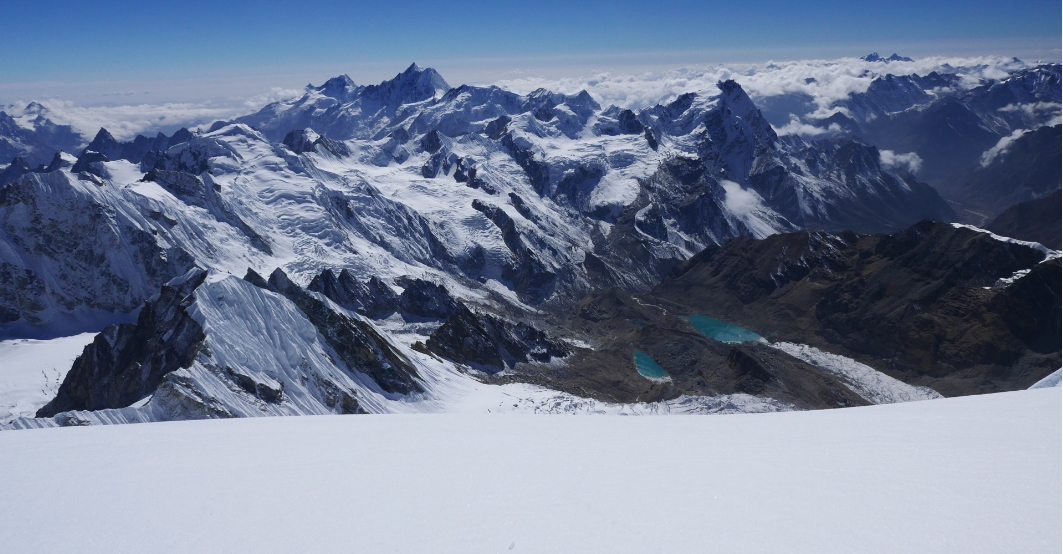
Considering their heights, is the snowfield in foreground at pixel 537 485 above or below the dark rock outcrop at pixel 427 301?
above

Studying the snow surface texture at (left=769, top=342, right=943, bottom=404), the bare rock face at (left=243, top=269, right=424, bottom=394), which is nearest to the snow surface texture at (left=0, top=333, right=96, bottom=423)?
the bare rock face at (left=243, top=269, right=424, bottom=394)

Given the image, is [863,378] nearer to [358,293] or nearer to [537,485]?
[358,293]

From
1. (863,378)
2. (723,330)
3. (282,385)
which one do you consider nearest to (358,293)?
(282,385)

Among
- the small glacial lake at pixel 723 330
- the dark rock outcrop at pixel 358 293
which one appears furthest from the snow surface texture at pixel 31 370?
the small glacial lake at pixel 723 330

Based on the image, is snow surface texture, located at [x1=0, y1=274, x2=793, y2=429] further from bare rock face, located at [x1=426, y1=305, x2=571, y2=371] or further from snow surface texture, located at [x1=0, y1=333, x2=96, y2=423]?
bare rock face, located at [x1=426, y1=305, x2=571, y2=371]

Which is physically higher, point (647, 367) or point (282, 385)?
point (282, 385)

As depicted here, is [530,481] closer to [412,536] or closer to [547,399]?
[412,536]

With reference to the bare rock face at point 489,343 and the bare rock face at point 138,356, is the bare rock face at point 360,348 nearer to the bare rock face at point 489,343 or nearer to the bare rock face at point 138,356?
the bare rock face at point 138,356

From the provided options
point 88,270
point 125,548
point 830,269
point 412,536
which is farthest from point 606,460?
point 830,269
